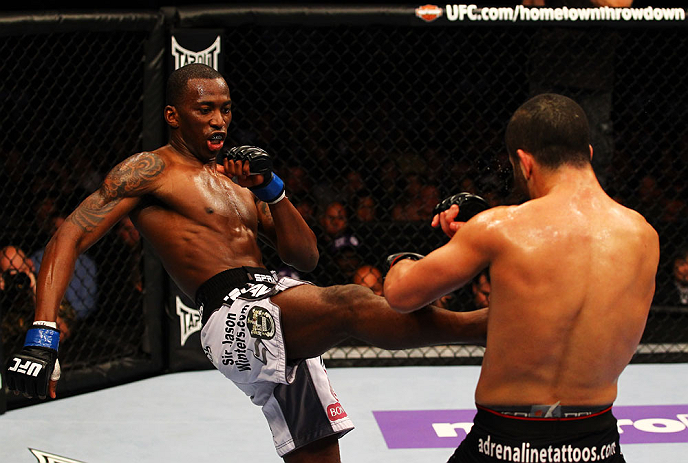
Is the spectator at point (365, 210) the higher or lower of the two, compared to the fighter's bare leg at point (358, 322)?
higher

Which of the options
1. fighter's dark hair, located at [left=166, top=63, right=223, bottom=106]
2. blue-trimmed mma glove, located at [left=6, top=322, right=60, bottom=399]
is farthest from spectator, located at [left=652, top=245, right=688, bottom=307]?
blue-trimmed mma glove, located at [left=6, top=322, right=60, bottom=399]

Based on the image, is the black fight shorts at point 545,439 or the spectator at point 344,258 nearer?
the black fight shorts at point 545,439

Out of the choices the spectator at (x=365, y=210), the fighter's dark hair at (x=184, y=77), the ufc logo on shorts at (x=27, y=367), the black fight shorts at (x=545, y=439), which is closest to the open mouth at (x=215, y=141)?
the fighter's dark hair at (x=184, y=77)

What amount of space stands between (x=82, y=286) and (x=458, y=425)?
1995mm

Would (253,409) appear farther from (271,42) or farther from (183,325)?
Answer: (271,42)

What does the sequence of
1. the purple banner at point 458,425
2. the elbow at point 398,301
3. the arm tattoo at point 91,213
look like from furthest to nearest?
the purple banner at point 458,425
the arm tattoo at point 91,213
the elbow at point 398,301

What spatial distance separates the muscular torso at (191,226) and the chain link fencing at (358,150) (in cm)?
149

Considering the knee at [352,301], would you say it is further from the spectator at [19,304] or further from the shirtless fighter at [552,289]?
the spectator at [19,304]

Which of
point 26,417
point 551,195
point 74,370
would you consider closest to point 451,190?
point 74,370

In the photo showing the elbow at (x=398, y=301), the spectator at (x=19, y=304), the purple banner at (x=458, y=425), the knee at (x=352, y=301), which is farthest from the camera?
the spectator at (x=19, y=304)

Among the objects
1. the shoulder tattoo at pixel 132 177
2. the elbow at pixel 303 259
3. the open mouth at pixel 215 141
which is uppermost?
the open mouth at pixel 215 141

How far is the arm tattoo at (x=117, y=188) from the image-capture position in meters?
2.28

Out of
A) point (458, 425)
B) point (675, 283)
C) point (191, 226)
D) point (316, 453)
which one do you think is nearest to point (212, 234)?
point (191, 226)

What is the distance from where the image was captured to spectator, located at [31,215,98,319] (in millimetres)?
4148
